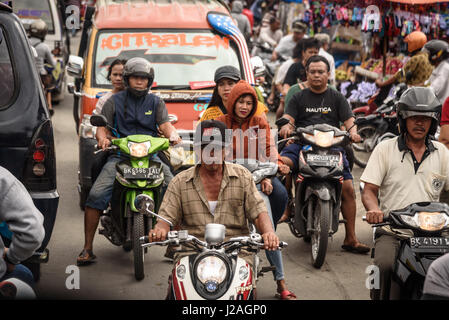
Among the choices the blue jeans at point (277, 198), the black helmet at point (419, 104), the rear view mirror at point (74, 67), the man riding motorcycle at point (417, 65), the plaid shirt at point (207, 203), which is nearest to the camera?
the plaid shirt at point (207, 203)

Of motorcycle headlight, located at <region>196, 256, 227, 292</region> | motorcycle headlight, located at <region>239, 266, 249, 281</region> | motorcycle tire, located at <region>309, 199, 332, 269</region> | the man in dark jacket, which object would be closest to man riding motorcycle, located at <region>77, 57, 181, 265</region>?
motorcycle tire, located at <region>309, 199, 332, 269</region>

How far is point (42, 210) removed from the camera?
5.75 meters

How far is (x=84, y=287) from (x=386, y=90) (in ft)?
25.3

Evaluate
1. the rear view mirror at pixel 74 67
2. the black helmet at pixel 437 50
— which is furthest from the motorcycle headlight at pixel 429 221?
the black helmet at pixel 437 50

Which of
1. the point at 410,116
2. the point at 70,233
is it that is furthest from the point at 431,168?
the point at 70,233

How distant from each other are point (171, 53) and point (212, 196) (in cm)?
450

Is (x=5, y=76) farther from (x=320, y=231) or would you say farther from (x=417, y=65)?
(x=417, y=65)

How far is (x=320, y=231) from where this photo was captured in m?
6.92

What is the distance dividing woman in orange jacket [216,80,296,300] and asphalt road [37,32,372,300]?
0.38 meters

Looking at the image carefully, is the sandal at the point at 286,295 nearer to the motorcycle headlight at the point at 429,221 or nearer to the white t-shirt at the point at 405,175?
the white t-shirt at the point at 405,175

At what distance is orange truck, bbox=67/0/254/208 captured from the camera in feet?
28.9

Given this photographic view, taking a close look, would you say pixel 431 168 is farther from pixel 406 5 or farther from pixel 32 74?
pixel 406 5

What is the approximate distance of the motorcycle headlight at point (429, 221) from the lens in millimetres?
4484

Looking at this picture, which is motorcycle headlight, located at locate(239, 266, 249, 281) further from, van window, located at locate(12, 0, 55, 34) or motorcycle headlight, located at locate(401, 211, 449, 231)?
van window, located at locate(12, 0, 55, 34)
